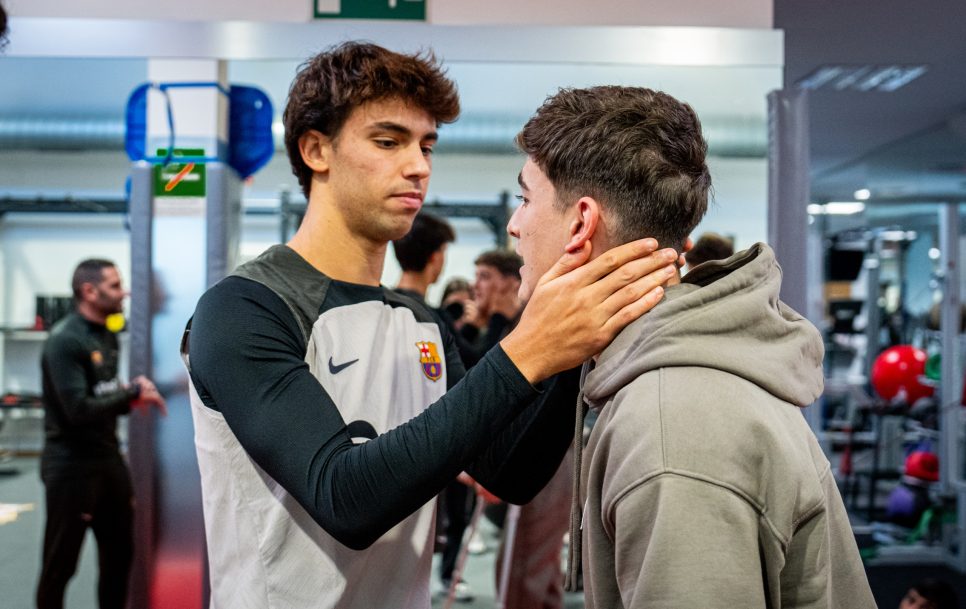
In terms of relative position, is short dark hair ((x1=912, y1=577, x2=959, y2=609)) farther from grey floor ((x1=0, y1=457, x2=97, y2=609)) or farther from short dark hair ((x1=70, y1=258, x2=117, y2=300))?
grey floor ((x1=0, y1=457, x2=97, y2=609))

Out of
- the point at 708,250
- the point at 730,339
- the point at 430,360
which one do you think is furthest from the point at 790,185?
the point at 730,339

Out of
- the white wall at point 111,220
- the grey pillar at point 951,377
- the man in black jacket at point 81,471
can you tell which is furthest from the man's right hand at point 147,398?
the white wall at point 111,220

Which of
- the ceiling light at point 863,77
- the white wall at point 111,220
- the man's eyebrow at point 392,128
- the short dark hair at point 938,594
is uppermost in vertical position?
the ceiling light at point 863,77

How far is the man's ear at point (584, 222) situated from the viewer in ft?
3.42

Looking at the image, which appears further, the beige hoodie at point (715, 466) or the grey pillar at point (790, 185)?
the grey pillar at point (790, 185)

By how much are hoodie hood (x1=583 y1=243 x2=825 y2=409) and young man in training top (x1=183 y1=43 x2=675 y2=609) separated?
0.04 meters

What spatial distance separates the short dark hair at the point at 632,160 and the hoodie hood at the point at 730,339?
0.30 feet

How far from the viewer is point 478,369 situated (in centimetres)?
103

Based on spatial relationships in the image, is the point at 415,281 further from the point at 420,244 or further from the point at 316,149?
the point at 316,149

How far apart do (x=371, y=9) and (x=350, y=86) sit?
6.35ft

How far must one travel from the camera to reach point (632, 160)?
1.04 m

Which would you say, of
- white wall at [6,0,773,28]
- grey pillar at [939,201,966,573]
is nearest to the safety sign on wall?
white wall at [6,0,773,28]

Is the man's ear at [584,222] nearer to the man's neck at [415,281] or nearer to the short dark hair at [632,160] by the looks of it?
the short dark hair at [632,160]

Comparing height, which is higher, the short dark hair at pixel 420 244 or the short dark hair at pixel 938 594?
the short dark hair at pixel 420 244
